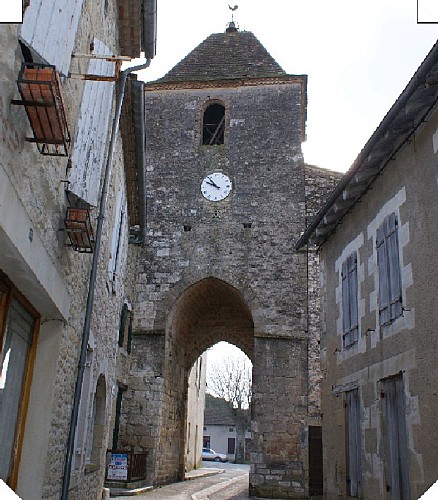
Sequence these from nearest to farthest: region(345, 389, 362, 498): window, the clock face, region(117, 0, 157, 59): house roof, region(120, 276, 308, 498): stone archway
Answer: region(345, 389, 362, 498): window → region(117, 0, 157, 59): house roof → region(120, 276, 308, 498): stone archway → the clock face

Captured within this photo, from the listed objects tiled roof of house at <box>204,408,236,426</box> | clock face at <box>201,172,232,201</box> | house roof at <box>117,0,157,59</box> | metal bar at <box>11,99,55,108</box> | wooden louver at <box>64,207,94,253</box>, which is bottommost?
wooden louver at <box>64,207,94,253</box>

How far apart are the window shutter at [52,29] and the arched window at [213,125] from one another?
11831 mm

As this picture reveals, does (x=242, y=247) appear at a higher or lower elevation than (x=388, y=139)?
higher

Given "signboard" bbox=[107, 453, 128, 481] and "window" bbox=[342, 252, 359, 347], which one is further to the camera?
"signboard" bbox=[107, 453, 128, 481]

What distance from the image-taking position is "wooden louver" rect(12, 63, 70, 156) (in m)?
3.48

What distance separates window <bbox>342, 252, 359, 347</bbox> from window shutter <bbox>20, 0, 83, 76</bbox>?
498 cm

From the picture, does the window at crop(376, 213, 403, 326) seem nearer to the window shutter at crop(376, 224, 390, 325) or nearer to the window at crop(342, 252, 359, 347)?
the window shutter at crop(376, 224, 390, 325)

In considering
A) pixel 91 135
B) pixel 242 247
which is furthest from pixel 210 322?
pixel 91 135

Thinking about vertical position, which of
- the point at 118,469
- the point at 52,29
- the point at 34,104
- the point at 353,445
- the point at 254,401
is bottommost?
the point at 118,469

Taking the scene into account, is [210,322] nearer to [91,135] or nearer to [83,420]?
[83,420]

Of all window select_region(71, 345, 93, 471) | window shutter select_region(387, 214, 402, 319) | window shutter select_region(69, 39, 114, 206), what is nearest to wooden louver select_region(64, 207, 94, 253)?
window shutter select_region(69, 39, 114, 206)

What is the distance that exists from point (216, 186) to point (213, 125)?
2500mm

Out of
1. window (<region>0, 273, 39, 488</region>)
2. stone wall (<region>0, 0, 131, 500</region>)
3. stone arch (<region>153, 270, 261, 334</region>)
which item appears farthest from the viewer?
stone arch (<region>153, 270, 261, 334</region>)

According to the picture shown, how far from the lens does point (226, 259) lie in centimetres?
1470
